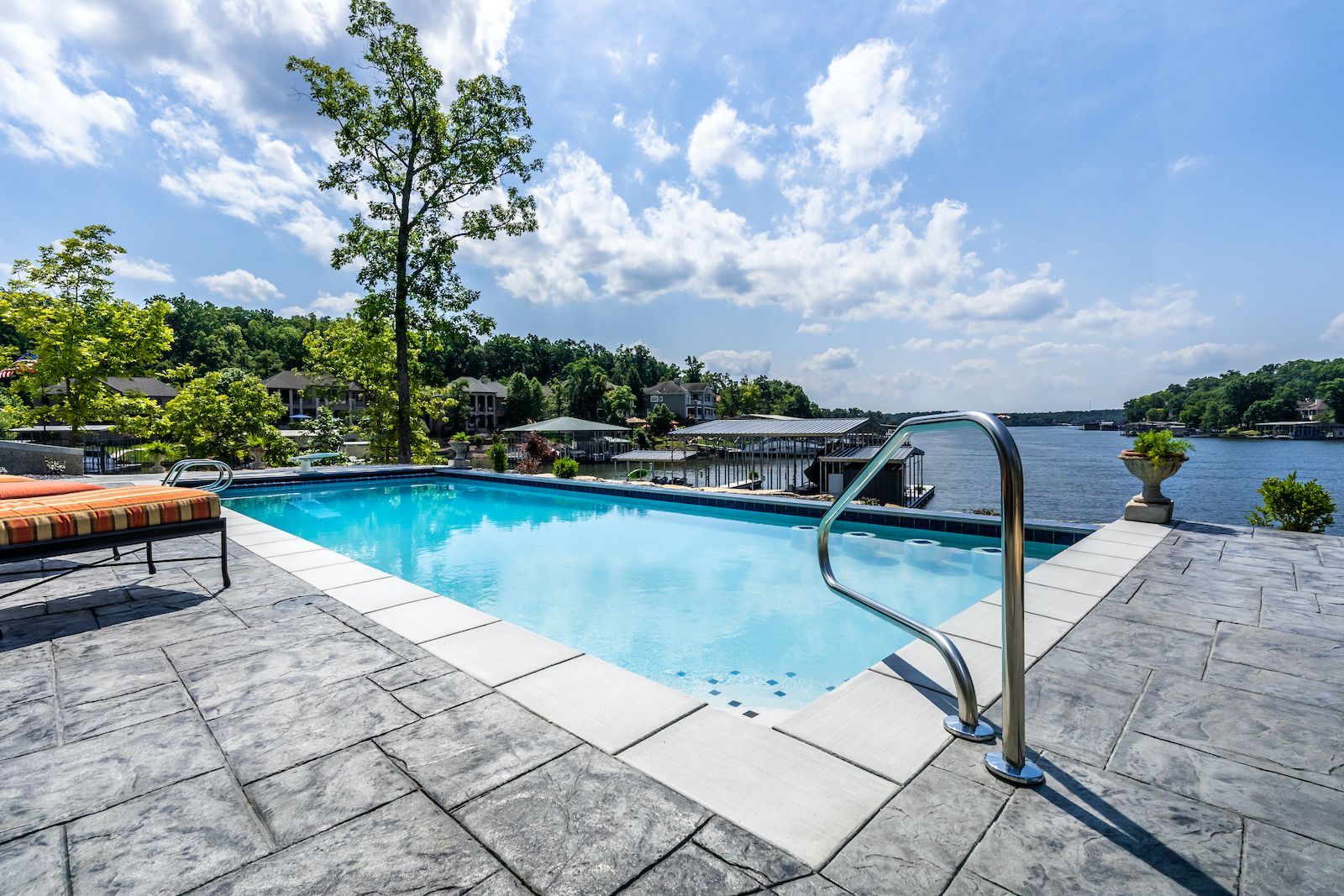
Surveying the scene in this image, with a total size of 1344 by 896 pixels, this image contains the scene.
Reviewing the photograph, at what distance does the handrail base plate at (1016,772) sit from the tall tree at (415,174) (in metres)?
16.1

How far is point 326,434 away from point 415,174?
15.5m

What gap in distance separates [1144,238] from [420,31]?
17400 millimetres

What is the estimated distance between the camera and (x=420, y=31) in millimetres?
14445

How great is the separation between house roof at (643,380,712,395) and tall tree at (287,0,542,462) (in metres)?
59.7

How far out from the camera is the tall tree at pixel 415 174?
14.4 m

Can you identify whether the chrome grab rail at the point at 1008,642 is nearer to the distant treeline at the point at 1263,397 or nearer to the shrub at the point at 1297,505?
the shrub at the point at 1297,505

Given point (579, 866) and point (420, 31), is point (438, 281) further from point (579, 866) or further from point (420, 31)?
point (579, 866)

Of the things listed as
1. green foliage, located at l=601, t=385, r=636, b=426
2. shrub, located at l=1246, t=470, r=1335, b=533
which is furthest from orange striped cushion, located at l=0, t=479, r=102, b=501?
green foliage, located at l=601, t=385, r=636, b=426

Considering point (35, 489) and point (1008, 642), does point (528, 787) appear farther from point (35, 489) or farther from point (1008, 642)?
point (35, 489)

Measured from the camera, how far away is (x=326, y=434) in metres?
26.0

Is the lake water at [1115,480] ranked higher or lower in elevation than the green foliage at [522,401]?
lower

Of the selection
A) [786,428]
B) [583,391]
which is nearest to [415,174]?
[786,428]

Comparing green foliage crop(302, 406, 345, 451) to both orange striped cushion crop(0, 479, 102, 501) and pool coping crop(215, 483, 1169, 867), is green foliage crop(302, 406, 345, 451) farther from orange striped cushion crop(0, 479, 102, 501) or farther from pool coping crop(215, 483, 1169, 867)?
pool coping crop(215, 483, 1169, 867)

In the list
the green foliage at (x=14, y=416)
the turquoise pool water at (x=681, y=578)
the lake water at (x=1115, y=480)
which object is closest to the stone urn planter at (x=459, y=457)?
the turquoise pool water at (x=681, y=578)
